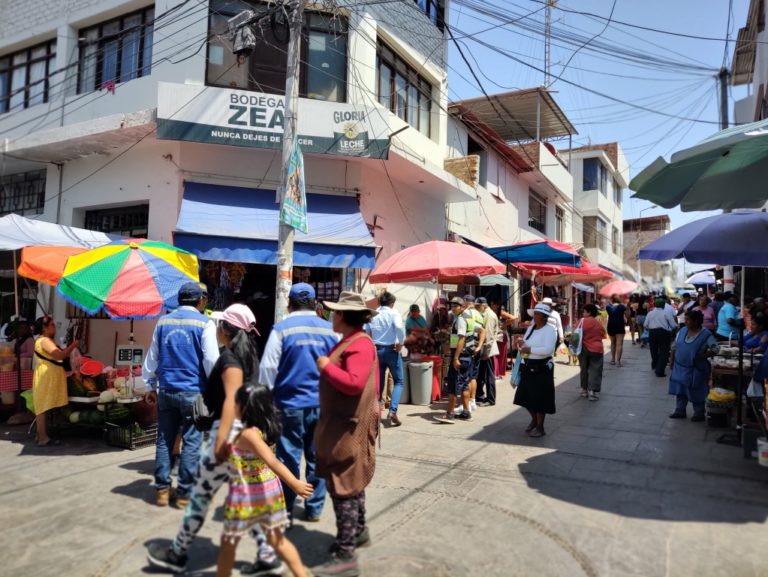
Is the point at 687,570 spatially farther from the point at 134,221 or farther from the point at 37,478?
the point at 134,221

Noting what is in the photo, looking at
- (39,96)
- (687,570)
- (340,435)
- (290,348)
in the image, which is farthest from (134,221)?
(687,570)

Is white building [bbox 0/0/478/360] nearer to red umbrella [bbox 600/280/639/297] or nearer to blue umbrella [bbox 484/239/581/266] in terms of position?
blue umbrella [bbox 484/239/581/266]

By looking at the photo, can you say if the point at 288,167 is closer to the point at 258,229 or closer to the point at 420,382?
the point at 258,229

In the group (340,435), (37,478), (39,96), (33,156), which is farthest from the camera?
(39,96)

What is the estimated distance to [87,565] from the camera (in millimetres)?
3393

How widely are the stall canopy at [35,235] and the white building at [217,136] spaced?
1441mm

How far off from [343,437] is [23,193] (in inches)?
521

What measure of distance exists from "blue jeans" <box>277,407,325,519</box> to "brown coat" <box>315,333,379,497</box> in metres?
0.48

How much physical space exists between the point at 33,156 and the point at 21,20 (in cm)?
419

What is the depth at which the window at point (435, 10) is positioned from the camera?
44.4 ft

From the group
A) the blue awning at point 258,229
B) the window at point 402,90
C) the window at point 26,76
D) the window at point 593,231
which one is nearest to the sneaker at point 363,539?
the blue awning at point 258,229

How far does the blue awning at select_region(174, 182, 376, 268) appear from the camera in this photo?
9062 mm

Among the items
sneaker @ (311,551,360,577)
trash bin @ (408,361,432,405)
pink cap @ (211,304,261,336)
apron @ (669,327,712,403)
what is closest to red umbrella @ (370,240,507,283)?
trash bin @ (408,361,432,405)

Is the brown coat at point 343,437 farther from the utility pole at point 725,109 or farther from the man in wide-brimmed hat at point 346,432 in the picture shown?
the utility pole at point 725,109
